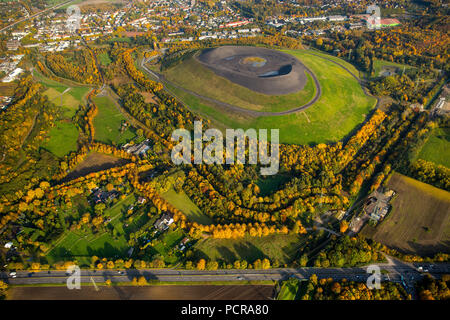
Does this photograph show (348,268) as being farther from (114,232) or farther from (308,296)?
(114,232)

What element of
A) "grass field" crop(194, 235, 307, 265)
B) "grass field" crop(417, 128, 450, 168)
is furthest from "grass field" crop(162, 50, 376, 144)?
"grass field" crop(194, 235, 307, 265)

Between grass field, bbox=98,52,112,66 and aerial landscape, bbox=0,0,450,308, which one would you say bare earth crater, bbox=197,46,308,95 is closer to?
aerial landscape, bbox=0,0,450,308

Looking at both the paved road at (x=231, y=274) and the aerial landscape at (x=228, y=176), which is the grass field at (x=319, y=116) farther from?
the paved road at (x=231, y=274)

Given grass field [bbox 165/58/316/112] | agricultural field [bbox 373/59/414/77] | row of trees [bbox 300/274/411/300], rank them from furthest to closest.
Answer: agricultural field [bbox 373/59/414/77], grass field [bbox 165/58/316/112], row of trees [bbox 300/274/411/300]

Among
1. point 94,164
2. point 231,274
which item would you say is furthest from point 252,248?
point 94,164

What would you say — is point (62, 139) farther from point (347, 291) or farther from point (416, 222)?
point (416, 222)

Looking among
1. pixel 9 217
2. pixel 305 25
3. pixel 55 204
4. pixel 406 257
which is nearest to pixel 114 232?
pixel 55 204
